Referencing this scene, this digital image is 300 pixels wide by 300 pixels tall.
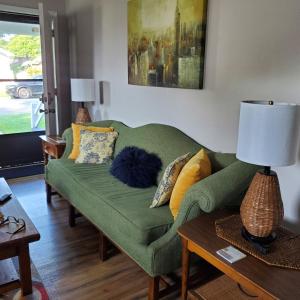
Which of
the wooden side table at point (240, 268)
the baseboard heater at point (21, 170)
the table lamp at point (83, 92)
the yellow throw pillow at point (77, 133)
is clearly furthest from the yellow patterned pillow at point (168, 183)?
the baseboard heater at point (21, 170)

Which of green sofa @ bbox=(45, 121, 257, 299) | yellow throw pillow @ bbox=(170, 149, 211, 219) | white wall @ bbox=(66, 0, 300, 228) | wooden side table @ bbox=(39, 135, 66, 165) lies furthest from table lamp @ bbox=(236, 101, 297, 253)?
wooden side table @ bbox=(39, 135, 66, 165)

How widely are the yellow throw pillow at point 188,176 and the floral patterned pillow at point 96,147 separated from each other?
50.2 inches

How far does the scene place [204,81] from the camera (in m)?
2.37

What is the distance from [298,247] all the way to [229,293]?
1.41 ft

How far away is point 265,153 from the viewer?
1.33m

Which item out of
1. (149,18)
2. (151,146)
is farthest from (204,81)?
(149,18)

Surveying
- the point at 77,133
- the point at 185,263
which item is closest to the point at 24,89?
the point at 77,133

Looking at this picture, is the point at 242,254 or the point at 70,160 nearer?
the point at 242,254

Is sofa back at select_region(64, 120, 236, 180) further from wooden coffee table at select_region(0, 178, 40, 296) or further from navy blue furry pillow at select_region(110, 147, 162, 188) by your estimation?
wooden coffee table at select_region(0, 178, 40, 296)

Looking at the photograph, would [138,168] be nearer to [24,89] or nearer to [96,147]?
[96,147]

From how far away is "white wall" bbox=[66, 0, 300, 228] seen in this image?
5.98 ft

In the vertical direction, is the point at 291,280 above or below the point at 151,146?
below

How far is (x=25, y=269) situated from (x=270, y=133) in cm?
155

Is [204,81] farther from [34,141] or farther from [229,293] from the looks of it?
[34,141]
